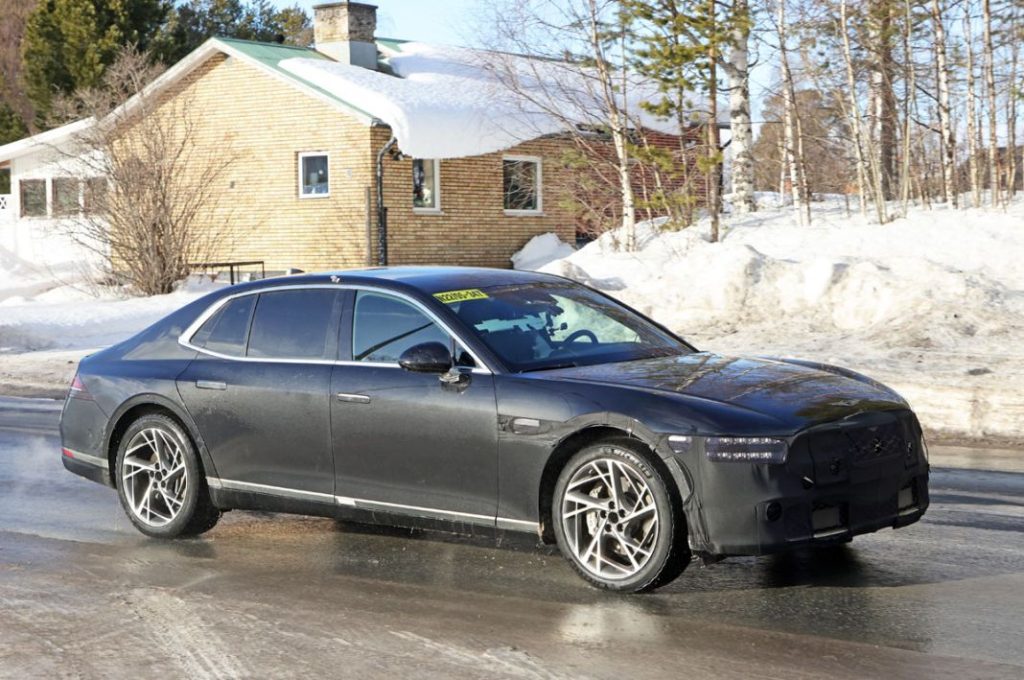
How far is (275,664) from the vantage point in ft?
18.4

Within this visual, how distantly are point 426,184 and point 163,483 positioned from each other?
25741 millimetres

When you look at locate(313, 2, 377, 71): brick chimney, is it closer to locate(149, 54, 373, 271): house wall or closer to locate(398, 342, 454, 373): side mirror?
locate(149, 54, 373, 271): house wall

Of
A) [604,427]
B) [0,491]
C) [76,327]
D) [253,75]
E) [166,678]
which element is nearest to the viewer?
[166,678]

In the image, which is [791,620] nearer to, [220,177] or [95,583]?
[95,583]

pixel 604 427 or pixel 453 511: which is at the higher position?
pixel 604 427

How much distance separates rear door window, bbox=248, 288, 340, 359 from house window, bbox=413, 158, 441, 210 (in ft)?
83.2

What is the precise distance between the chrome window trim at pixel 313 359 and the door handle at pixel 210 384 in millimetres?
152

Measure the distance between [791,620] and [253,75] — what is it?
1191 inches

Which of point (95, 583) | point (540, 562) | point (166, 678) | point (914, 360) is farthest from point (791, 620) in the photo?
point (914, 360)

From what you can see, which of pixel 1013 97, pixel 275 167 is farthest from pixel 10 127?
pixel 1013 97

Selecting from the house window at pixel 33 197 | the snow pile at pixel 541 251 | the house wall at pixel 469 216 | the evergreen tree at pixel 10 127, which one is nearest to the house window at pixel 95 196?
the house wall at pixel 469 216

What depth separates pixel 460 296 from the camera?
7527 mm

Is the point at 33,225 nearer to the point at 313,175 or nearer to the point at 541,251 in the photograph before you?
the point at 313,175

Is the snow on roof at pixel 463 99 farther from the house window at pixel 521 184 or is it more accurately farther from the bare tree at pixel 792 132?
the bare tree at pixel 792 132
